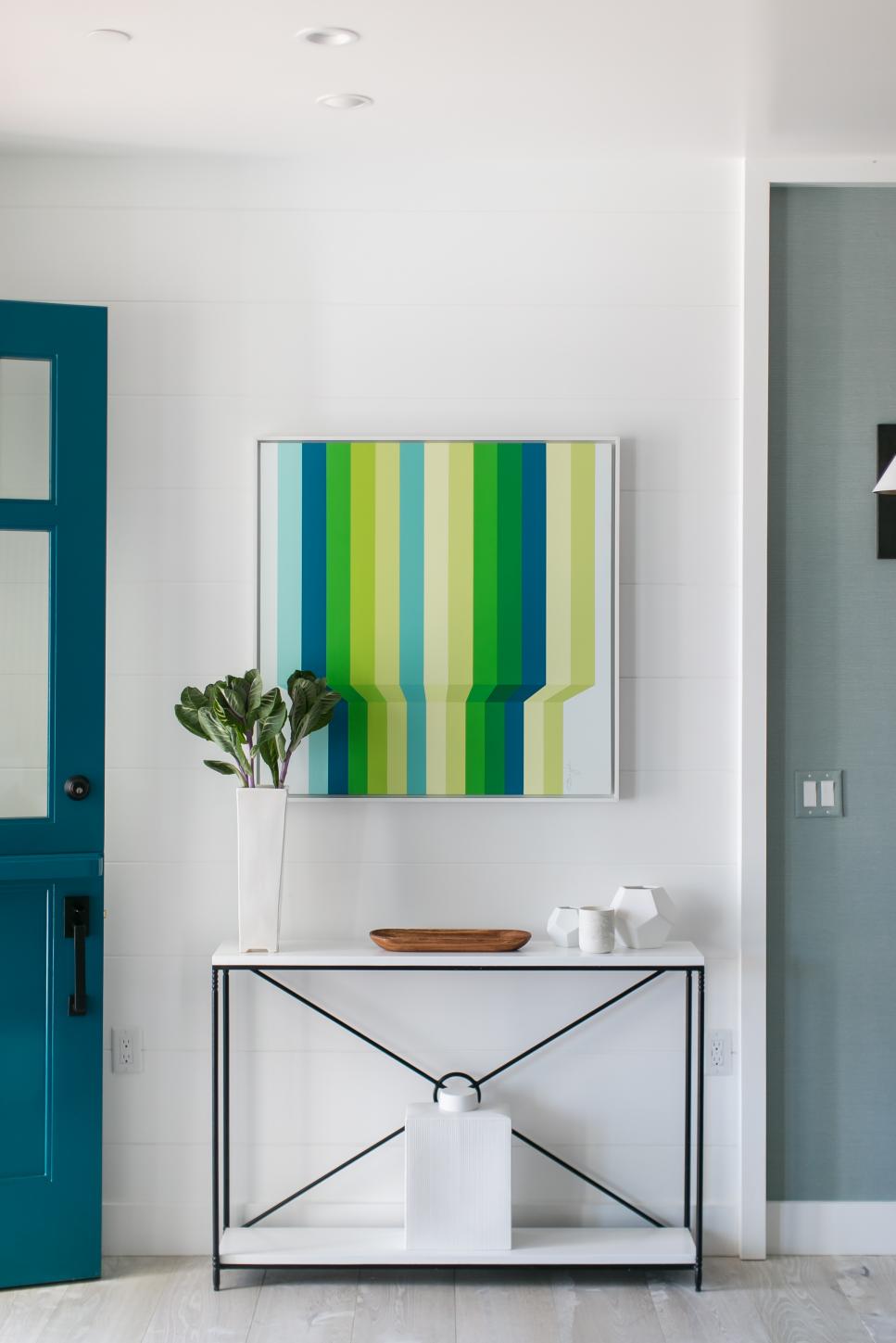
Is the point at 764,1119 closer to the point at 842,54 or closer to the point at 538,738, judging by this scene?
A: the point at 538,738

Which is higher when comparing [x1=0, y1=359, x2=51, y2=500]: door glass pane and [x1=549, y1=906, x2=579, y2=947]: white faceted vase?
[x1=0, y1=359, x2=51, y2=500]: door glass pane

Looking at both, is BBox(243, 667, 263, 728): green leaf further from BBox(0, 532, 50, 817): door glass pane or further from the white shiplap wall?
BBox(0, 532, 50, 817): door glass pane

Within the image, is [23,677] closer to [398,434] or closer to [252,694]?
[252,694]

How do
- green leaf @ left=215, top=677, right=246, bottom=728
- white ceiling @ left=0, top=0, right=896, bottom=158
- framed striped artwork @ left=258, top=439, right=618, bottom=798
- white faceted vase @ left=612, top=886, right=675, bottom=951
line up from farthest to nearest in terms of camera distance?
framed striped artwork @ left=258, top=439, right=618, bottom=798 → white faceted vase @ left=612, top=886, right=675, bottom=951 → green leaf @ left=215, top=677, right=246, bottom=728 → white ceiling @ left=0, top=0, right=896, bottom=158

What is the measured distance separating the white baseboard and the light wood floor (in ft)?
0.13

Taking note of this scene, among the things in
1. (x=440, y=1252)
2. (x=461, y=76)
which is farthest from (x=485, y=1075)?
(x=461, y=76)

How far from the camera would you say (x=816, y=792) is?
3047mm

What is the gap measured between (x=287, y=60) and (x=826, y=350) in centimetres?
145

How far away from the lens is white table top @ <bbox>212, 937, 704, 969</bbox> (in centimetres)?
278

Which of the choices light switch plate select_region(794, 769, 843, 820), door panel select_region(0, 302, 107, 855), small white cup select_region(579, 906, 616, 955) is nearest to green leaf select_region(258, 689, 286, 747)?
door panel select_region(0, 302, 107, 855)

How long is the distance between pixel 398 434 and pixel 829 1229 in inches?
87.2

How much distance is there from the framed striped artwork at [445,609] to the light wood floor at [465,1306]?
3.69 ft

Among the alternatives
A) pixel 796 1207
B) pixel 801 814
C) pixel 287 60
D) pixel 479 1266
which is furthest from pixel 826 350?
pixel 479 1266

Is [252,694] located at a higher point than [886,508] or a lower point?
lower
